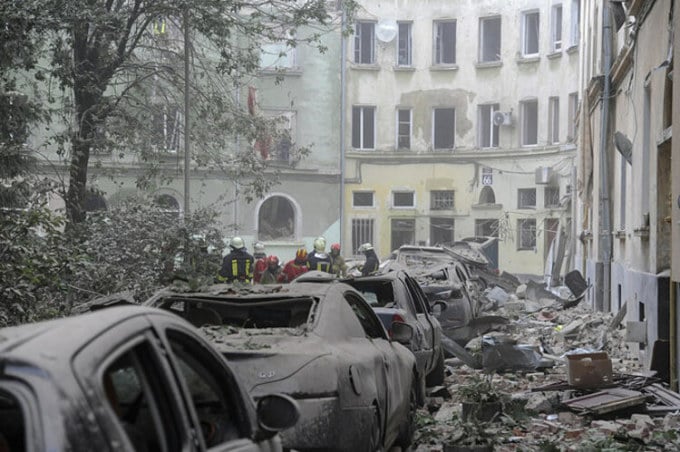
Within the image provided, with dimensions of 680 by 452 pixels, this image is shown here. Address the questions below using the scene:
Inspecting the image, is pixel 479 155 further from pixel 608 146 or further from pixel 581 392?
pixel 581 392

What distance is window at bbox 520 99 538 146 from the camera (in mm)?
38781

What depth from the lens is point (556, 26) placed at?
124 ft

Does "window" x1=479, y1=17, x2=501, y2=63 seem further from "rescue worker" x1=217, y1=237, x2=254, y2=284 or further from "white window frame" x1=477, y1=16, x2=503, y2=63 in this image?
"rescue worker" x1=217, y1=237, x2=254, y2=284

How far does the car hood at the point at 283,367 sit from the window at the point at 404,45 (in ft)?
118

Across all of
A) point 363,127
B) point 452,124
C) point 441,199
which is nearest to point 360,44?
point 363,127

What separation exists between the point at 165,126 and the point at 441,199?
19835 mm

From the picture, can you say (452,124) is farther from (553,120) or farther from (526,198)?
(526,198)

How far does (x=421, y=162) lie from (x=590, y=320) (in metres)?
22.1

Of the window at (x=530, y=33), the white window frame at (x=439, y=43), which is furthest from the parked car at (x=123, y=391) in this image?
the white window frame at (x=439, y=43)

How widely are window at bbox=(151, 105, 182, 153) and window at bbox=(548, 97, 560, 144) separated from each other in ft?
63.5

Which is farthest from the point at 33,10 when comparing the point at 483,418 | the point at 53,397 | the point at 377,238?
the point at 377,238

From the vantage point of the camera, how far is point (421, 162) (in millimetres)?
40469

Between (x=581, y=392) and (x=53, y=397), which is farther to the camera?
(x=581, y=392)

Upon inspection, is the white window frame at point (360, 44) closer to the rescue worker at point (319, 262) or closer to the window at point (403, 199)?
the window at point (403, 199)
